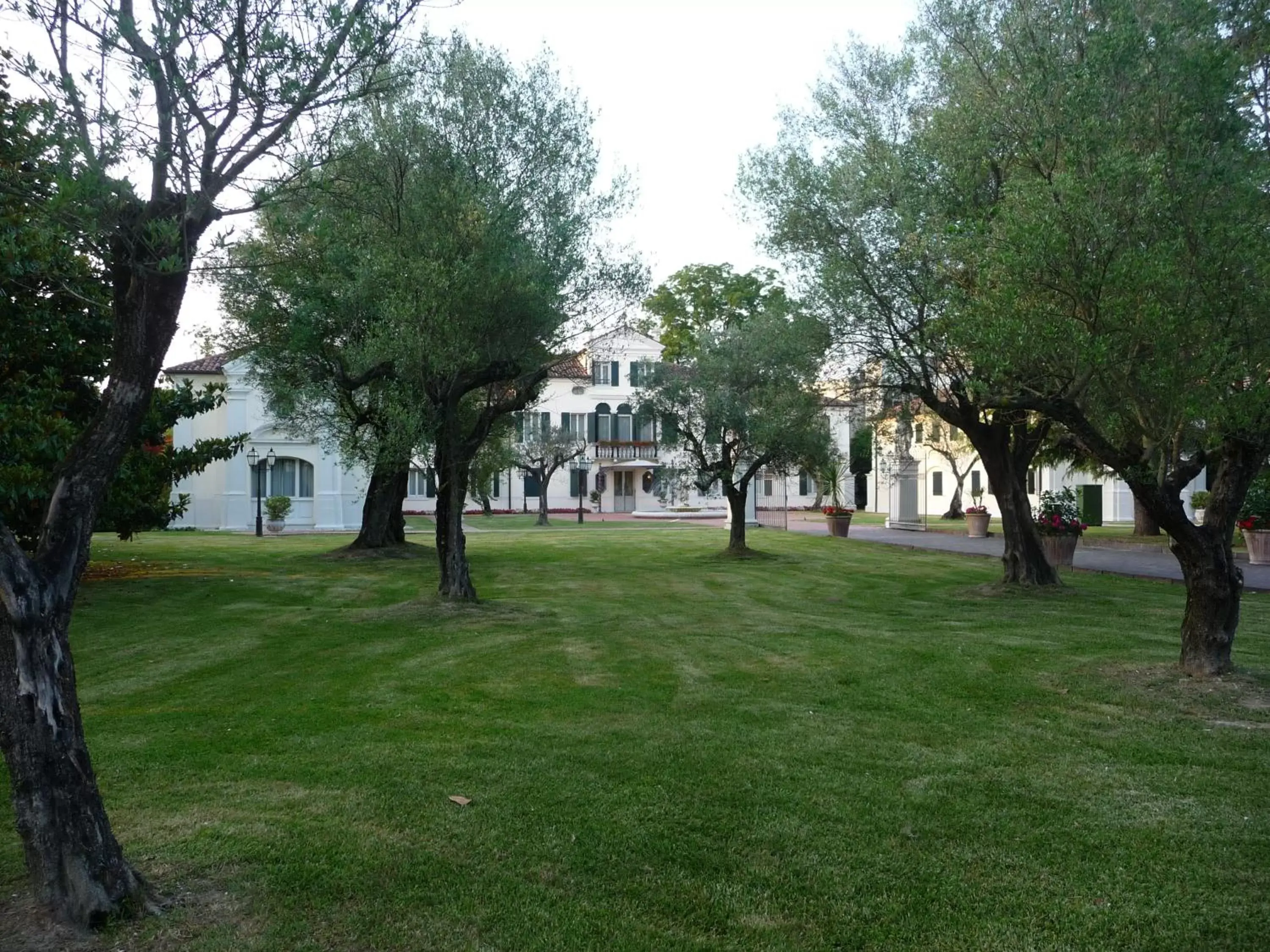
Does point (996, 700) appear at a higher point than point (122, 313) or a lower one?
lower

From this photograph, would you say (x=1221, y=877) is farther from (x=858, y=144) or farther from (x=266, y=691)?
(x=858, y=144)

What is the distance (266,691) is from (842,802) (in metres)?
5.23

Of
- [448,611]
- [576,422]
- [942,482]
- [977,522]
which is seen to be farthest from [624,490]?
[448,611]

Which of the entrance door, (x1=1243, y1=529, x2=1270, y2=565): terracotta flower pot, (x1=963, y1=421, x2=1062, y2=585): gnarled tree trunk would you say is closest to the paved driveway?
(x1=1243, y1=529, x2=1270, y2=565): terracotta flower pot

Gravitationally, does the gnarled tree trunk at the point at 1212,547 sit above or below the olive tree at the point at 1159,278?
below

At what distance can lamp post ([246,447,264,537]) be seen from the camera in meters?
33.3

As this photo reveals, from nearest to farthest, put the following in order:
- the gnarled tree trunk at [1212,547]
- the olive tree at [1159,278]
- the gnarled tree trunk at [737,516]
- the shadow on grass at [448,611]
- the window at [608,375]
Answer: the olive tree at [1159,278], the gnarled tree trunk at [1212,547], the shadow on grass at [448,611], the gnarled tree trunk at [737,516], the window at [608,375]

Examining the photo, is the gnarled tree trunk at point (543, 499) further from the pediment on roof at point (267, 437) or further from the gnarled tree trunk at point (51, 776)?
the gnarled tree trunk at point (51, 776)

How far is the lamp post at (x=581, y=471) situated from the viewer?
47.6 meters

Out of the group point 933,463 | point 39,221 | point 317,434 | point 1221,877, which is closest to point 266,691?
point 39,221

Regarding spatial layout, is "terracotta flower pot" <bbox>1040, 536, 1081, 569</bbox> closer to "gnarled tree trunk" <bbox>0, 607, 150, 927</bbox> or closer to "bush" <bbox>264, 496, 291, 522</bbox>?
"gnarled tree trunk" <bbox>0, 607, 150, 927</bbox>

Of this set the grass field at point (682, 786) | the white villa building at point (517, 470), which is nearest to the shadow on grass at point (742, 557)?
the white villa building at point (517, 470)

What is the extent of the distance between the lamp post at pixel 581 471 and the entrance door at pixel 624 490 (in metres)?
1.90

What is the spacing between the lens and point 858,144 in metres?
15.5
